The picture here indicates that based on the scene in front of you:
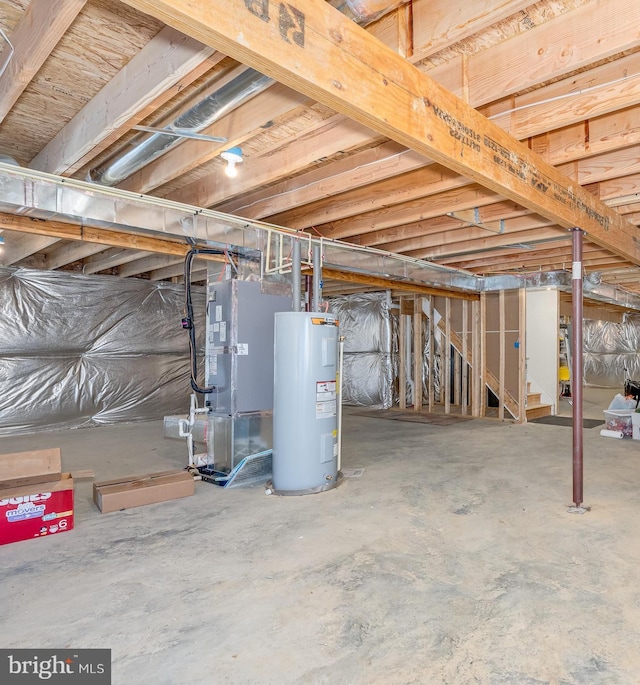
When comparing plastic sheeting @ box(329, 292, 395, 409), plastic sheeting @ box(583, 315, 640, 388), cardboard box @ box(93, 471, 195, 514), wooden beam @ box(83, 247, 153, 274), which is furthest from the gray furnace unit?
plastic sheeting @ box(583, 315, 640, 388)

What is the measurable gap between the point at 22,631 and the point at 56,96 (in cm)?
247

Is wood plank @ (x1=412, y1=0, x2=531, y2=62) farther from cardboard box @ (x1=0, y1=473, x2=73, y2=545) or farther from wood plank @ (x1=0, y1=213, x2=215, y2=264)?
cardboard box @ (x1=0, y1=473, x2=73, y2=545)

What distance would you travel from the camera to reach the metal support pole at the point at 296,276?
142 inches

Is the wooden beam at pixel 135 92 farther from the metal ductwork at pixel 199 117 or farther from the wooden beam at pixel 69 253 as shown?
the wooden beam at pixel 69 253

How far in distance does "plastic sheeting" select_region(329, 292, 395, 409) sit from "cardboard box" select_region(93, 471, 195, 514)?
5.30 metres

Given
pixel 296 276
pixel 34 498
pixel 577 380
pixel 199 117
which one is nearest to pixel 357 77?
pixel 199 117

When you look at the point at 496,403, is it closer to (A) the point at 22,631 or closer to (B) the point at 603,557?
(B) the point at 603,557

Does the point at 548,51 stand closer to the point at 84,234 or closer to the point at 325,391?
the point at 325,391

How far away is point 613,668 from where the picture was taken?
162cm

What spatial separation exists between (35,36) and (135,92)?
1.32ft

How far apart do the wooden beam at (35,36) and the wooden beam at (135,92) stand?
1.19 feet

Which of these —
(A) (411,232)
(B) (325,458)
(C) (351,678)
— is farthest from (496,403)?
(C) (351,678)

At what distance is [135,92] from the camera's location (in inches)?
80.5

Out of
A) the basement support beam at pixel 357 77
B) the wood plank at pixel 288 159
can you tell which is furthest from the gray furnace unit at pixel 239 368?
the basement support beam at pixel 357 77
